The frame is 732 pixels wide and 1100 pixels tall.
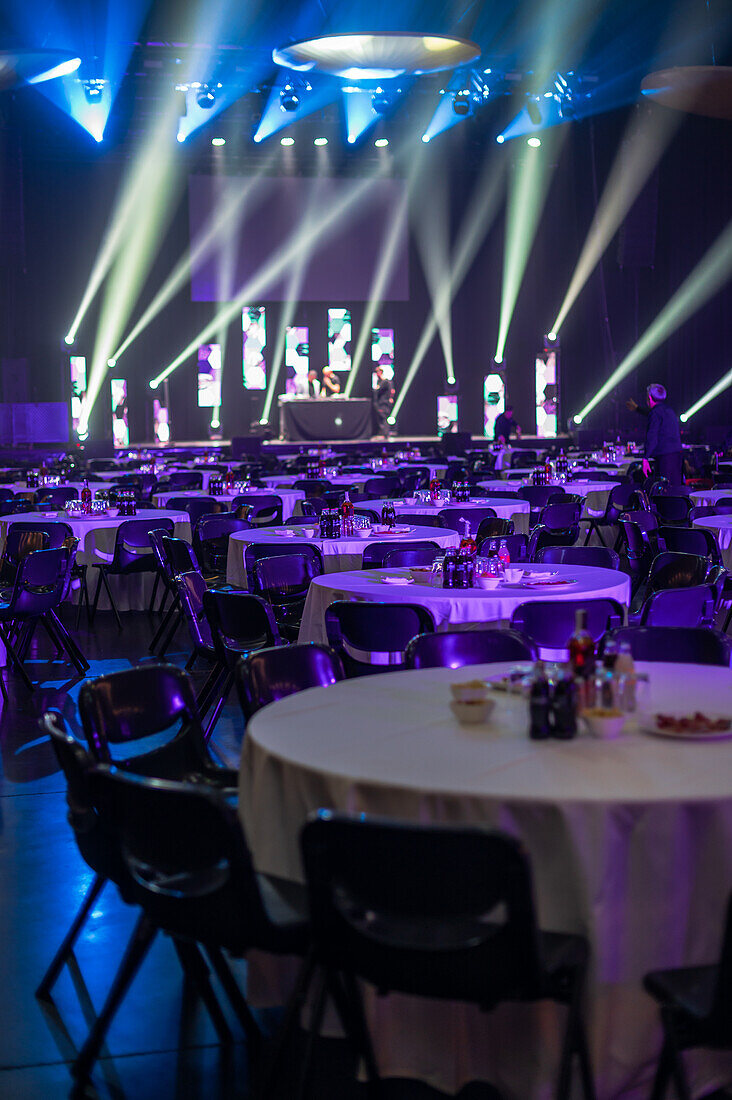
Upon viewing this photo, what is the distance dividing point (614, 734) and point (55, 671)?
5048mm

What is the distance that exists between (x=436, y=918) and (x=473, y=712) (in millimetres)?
693

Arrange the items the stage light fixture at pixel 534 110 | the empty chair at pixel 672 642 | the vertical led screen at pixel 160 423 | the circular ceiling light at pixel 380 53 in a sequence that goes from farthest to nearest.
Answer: the vertical led screen at pixel 160 423 → the stage light fixture at pixel 534 110 → the circular ceiling light at pixel 380 53 → the empty chair at pixel 672 642

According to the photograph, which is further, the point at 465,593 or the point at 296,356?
the point at 296,356

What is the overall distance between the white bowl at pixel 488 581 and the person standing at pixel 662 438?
5.88 m

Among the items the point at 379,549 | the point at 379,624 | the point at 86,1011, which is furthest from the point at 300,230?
the point at 86,1011

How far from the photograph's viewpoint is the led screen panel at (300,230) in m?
22.4

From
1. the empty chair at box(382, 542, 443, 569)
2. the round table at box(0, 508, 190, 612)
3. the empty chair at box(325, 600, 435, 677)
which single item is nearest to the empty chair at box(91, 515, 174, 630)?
the round table at box(0, 508, 190, 612)

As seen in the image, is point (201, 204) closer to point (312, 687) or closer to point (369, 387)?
point (369, 387)

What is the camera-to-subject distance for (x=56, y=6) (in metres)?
14.4

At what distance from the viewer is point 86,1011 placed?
9.77ft

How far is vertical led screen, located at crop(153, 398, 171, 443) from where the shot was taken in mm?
22781

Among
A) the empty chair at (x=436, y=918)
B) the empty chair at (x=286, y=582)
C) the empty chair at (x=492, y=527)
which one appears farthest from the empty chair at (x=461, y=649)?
the empty chair at (x=492, y=527)

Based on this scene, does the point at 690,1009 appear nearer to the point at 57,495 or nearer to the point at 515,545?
the point at 515,545

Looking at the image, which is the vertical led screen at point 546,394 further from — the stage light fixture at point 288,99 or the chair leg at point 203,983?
the chair leg at point 203,983
